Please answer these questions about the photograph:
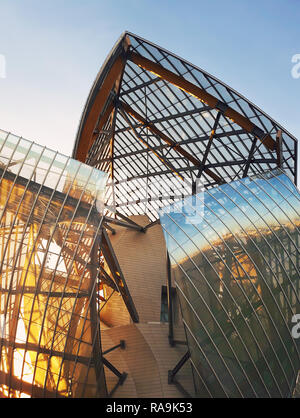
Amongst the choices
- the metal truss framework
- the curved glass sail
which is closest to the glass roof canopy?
the metal truss framework

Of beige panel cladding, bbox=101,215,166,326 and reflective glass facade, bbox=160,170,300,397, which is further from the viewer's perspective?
beige panel cladding, bbox=101,215,166,326

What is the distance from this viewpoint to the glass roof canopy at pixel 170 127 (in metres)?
28.7

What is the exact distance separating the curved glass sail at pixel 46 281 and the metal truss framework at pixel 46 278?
46 mm

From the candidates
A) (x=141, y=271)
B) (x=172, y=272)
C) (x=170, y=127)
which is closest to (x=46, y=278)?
(x=172, y=272)

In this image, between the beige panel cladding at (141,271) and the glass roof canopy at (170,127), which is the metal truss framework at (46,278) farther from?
the beige panel cladding at (141,271)

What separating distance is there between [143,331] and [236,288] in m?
9.03

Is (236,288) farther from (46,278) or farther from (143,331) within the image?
(46,278)

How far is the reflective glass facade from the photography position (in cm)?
2042

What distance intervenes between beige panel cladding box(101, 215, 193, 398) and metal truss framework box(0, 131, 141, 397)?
604cm

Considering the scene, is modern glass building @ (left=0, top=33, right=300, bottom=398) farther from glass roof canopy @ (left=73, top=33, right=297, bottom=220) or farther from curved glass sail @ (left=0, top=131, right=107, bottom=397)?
glass roof canopy @ (left=73, top=33, right=297, bottom=220)

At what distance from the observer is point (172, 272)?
22.6 m

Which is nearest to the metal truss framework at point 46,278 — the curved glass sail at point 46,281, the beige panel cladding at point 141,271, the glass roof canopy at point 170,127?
the curved glass sail at point 46,281

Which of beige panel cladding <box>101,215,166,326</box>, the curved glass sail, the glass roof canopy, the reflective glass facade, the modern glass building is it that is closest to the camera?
the curved glass sail

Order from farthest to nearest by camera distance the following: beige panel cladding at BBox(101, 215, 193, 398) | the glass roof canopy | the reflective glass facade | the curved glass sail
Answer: the glass roof canopy < beige panel cladding at BBox(101, 215, 193, 398) < the reflective glass facade < the curved glass sail
